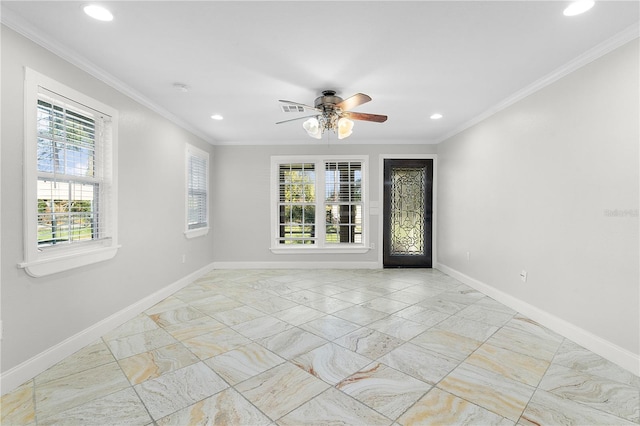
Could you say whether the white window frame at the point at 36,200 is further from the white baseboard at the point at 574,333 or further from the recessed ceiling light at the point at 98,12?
A: the white baseboard at the point at 574,333

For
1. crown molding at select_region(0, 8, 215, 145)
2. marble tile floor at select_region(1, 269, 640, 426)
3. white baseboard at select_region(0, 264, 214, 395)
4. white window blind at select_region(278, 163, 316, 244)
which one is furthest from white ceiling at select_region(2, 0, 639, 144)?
marble tile floor at select_region(1, 269, 640, 426)

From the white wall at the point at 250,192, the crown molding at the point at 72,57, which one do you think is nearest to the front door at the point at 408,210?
the white wall at the point at 250,192

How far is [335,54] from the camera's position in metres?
2.44

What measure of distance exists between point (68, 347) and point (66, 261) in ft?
2.37

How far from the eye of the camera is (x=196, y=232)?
15.8ft

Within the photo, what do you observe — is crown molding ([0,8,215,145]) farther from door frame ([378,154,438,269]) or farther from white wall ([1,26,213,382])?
door frame ([378,154,438,269])

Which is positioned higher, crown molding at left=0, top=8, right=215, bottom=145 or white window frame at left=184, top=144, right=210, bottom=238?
crown molding at left=0, top=8, right=215, bottom=145

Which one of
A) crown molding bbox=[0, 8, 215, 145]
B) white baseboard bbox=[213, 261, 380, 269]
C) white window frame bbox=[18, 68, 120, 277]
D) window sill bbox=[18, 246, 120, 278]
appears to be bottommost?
white baseboard bbox=[213, 261, 380, 269]

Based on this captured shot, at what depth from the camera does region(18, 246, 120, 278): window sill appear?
210 centimetres

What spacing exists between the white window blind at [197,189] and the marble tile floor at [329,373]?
5.63 ft

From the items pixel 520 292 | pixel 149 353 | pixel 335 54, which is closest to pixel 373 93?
pixel 335 54

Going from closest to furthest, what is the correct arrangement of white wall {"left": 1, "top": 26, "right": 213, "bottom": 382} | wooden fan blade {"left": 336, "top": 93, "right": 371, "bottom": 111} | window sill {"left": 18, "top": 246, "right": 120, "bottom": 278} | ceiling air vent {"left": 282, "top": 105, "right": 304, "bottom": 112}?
white wall {"left": 1, "top": 26, "right": 213, "bottom": 382}, window sill {"left": 18, "top": 246, "right": 120, "bottom": 278}, wooden fan blade {"left": 336, "top": 93, "right": 371, "bottom": 111}, ceiling air vent {"left": 282, "top": 105, "right": 304, "bottom": 112}

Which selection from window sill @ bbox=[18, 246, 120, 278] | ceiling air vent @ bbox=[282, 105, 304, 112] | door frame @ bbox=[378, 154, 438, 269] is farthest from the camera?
door frame @ bbox=[378, 154, 438, 269]

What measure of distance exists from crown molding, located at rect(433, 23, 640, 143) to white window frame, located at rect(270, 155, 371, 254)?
2.42m
